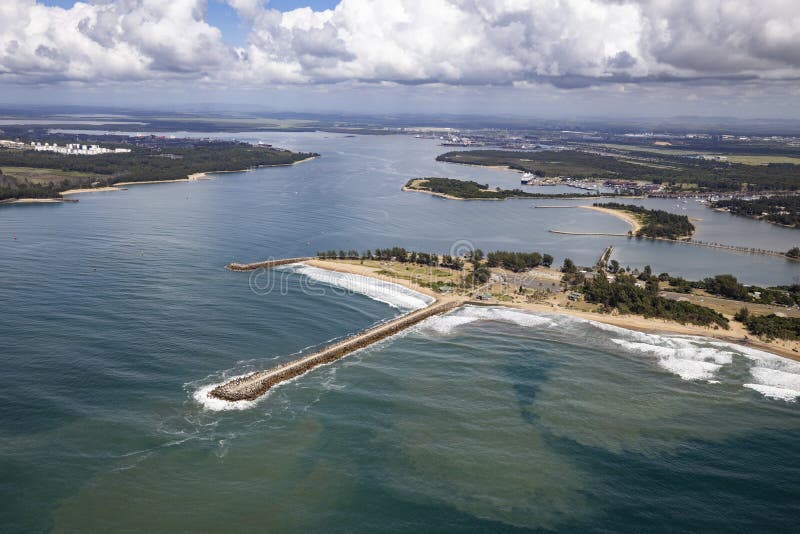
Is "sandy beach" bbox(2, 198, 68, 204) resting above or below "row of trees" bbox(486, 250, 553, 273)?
above

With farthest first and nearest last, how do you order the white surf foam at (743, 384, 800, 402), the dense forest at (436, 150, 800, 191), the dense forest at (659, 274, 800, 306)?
the dense forest at (436, 150, 800, 191)
the dense forest at (659, 274, 800, 306)
the white surf foam at (743, 384, 800, 402)

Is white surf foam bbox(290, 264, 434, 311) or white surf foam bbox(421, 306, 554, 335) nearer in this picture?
white surf foam bbox(421, 306, 554, 335)

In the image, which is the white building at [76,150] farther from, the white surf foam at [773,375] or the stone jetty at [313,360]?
the white surf foam at [773,375]

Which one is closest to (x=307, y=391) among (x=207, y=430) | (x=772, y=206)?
(x=207, y=430)

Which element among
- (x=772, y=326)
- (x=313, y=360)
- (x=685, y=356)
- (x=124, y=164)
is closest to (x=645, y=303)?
(x=772, y=326)

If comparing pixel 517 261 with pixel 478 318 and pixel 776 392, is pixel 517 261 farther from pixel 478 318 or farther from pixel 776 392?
pixel 776 392

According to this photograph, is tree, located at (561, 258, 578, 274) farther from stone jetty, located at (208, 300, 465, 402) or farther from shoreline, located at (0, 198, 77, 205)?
shoreline, located at (0, 198, 77, 205)

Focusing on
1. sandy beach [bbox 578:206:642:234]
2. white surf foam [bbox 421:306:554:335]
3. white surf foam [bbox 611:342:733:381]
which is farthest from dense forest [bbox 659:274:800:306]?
sandy beach [bbox 578:206:642:234]
